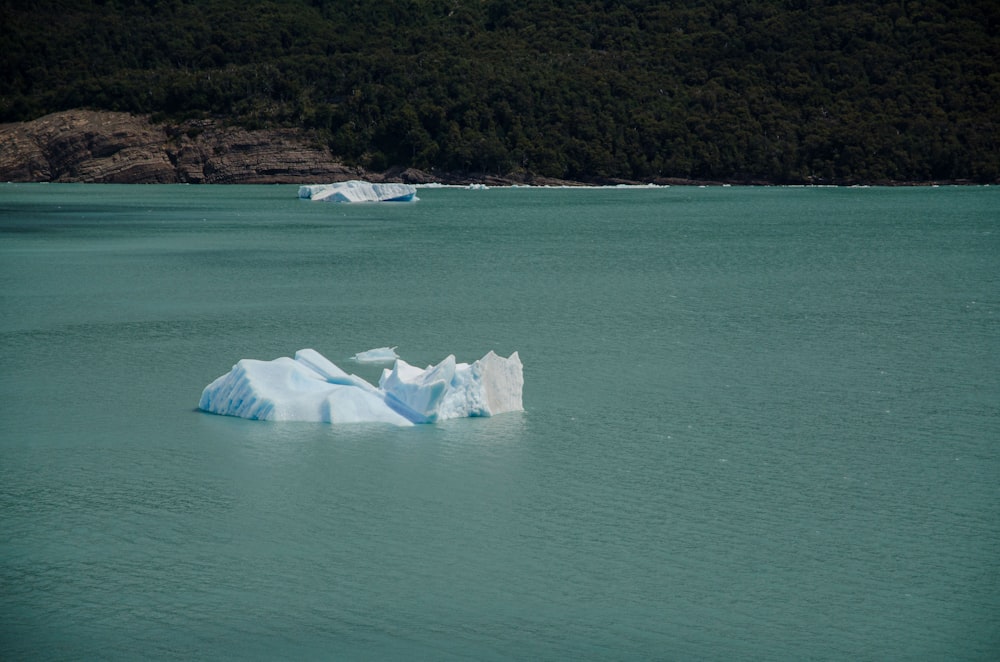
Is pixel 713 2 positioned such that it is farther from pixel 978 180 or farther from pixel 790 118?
pixel 978 180

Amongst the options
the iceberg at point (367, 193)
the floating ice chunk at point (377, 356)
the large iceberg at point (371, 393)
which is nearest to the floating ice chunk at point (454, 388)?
the large iceberg at point (371, 393)

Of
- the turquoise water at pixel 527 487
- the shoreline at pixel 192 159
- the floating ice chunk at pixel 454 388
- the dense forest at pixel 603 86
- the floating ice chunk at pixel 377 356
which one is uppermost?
the dense forest at pixel 603 86

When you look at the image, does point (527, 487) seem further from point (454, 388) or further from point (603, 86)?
point (603, 86)

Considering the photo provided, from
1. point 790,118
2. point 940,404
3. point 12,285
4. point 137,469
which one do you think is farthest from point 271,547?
point 790,118

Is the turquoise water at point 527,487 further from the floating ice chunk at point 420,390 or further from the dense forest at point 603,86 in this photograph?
the dense forest at point 603,86

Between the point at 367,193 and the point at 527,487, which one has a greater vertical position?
the point at 367,193

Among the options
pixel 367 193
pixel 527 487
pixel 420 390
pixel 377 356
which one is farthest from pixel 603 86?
pixel 527 487

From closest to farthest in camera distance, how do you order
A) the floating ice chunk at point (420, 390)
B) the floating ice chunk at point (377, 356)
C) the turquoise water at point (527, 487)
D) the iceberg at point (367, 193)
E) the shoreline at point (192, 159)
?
the turquoise water at point (527, 487)
the floating ice chunk at point (420, 390)
the floating ice chunk at point (377, 356)
the iceberg at point (367, 193)
the shoreline at point (192, 159)
